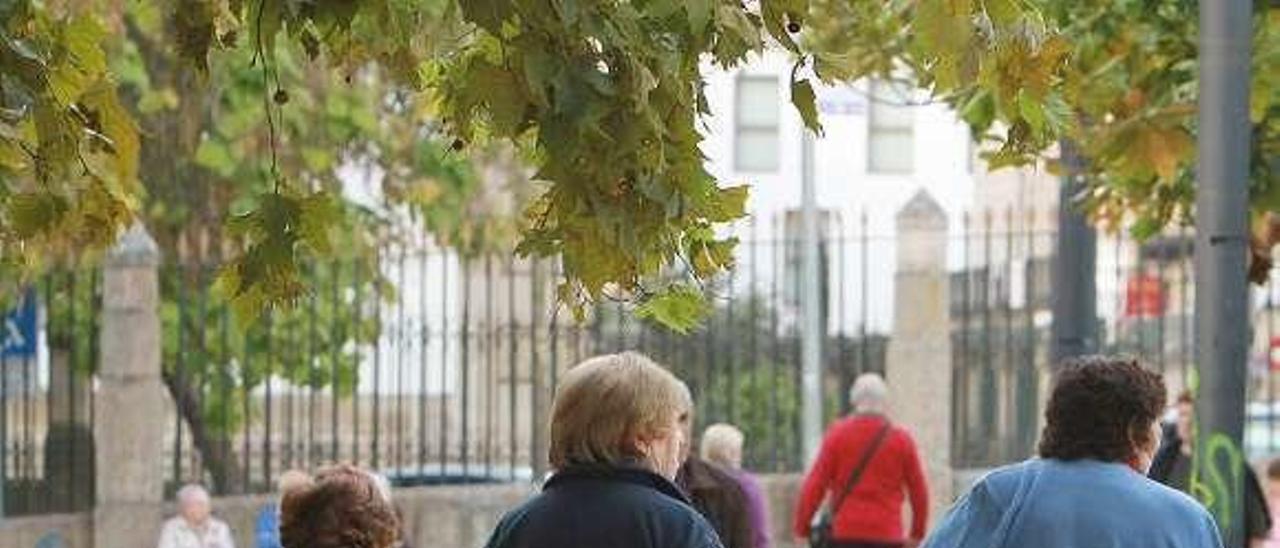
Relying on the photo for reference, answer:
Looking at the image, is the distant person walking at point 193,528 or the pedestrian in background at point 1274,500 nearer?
the pedestrian in background at point 1274,500

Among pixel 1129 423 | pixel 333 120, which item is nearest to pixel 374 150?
pixel 333 120

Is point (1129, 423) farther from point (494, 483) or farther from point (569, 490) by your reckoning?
point (494, 483)

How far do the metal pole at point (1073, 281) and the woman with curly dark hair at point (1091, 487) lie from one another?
7.17 metres

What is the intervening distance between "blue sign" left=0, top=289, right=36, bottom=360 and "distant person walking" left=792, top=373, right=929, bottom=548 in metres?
5.20

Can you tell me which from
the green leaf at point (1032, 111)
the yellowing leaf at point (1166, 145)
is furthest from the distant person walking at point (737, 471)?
the green leaf at point (1032, 111)

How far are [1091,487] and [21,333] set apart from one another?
517 inches

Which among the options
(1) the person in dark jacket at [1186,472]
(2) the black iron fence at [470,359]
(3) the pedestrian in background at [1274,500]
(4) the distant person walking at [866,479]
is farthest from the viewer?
(2) the black iron fence at [470,359]

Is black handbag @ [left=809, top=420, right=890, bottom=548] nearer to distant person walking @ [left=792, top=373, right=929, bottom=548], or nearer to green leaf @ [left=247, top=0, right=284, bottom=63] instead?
distant person walking @ [left=792, top=373, right=929, bottom=548]

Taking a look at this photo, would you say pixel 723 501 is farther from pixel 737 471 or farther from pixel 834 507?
pixel 834 507

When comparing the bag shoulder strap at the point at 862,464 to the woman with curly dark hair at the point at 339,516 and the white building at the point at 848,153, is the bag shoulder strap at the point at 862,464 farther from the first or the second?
the white building at the point at 848,153

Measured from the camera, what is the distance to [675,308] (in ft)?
23.6

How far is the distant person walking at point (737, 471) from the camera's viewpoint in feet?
48.1

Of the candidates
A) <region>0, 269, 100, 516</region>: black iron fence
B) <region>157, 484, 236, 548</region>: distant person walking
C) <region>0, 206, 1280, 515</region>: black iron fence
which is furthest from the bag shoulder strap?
<region>0, 269, 100, 516</region>: black iron fence

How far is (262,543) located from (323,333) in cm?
489
